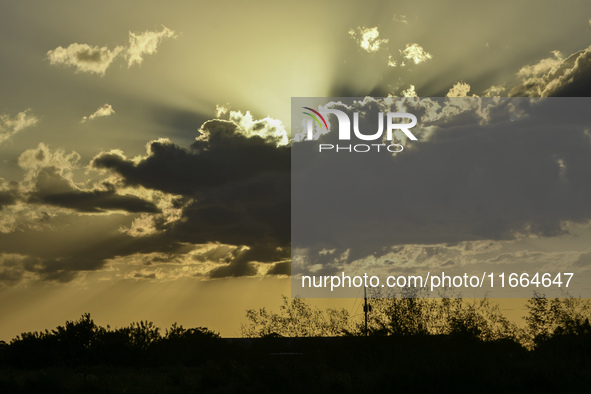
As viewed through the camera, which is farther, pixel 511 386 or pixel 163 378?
pixel 163 378

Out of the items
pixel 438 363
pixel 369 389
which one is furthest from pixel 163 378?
pixel 438 363

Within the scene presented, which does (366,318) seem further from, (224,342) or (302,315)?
(224,342)

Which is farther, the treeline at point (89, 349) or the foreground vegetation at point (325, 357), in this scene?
the treeline at point (89, 349)

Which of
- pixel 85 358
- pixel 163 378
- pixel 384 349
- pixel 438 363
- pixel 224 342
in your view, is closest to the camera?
pixel 438 363

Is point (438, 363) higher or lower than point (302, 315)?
lower

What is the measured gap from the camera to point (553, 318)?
6059 cm

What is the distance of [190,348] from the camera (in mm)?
63344

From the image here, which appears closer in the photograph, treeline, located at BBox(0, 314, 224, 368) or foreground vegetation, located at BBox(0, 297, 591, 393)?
foreground vegetation, located at BBox(0, 297, 591, 393)

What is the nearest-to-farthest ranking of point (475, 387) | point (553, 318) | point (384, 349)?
1. point (475, 387)
2. point (384, 349)
3. point (553, 318)

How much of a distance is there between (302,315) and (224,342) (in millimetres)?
8776

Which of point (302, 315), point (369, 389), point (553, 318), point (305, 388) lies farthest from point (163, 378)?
point (553, 318)

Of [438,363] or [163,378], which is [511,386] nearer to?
[438,363]

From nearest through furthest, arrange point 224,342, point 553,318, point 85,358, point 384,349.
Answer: point 384,349 → point 85,358 → point 553,318 → point 224,342

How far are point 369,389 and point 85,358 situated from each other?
3160cm
